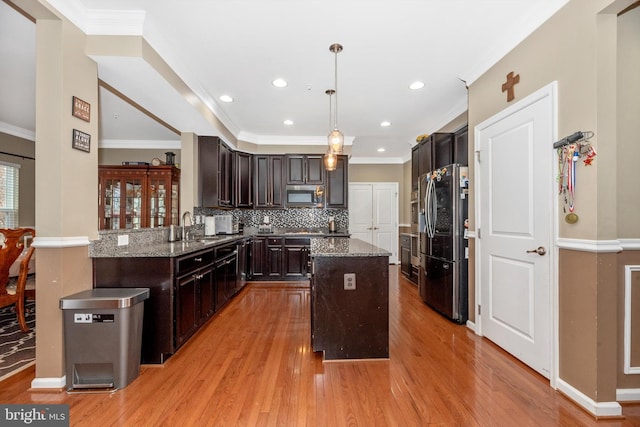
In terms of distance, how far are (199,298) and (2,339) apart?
1864mm

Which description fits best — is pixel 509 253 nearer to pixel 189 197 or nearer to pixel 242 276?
pixel 242 276

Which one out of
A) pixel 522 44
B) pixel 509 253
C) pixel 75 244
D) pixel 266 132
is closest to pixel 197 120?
pixel 266 132

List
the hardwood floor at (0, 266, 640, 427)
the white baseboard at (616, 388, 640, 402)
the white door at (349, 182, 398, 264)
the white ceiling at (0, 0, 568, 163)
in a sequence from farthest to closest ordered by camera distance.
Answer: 1. the white door at (349, 182, 398, 264)
2. the white ceiling at (0, 0, 568, 163)
3. the white baseboard at (616, 388, 640, 402)
4. the hardwood floor at (0, 266, 640, 427)

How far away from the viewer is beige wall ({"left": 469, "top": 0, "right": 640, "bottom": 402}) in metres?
1.78

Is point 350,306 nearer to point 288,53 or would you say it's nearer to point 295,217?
point 288,53

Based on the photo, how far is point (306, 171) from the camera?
18.4 feet

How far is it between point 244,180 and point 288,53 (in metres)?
3.06

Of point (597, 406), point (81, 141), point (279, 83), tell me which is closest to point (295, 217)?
point (279, 83)

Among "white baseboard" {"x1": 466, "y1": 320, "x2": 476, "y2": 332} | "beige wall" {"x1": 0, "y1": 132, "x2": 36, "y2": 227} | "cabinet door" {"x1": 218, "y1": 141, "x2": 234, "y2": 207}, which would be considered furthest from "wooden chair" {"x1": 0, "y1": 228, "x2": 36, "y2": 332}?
"white baseboard" {"x1": 466, "y1": 320, "x2": 476, "y2": 332}

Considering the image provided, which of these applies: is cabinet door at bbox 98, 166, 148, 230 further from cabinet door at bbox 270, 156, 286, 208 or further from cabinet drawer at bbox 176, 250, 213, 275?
cabinet drawer at bbox 176, 250, 213, 275

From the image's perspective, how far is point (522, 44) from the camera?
240cm

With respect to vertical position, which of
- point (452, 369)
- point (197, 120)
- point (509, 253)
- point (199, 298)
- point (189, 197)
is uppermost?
point (197, 120)

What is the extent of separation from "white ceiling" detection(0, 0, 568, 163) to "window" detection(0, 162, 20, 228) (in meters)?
0.97

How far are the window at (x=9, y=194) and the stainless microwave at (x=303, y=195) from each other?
4.77 metres
